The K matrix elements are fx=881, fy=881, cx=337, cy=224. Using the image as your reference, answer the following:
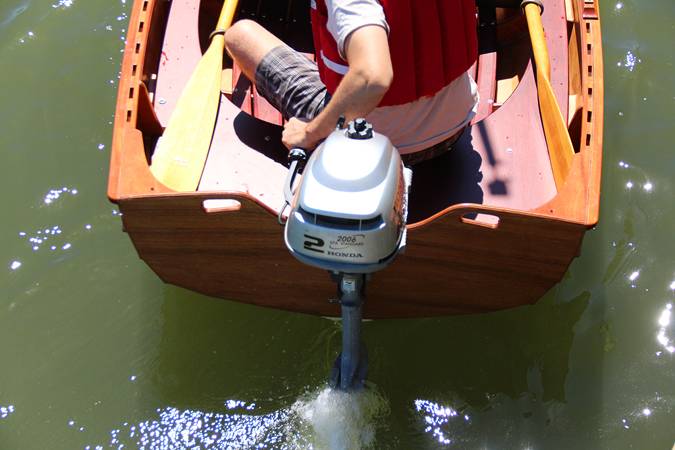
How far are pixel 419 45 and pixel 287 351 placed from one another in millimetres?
1361

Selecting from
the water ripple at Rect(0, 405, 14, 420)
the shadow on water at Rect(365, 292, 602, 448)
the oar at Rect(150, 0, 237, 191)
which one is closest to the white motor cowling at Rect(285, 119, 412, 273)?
the oar at Rect(150, 0, 237, 191)

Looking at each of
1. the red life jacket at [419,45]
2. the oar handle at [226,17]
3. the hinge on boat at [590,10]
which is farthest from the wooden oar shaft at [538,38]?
the oar handle at [226,17]

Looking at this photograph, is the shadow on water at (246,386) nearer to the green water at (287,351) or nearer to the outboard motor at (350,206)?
the green water at (287,351)

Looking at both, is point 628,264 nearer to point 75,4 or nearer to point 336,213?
point 336,213

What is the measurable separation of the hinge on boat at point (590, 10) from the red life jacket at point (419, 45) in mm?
784

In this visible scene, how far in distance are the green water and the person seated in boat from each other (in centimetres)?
88

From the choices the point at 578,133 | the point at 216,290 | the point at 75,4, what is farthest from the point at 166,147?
the point at 75,4

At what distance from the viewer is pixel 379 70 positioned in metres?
2.06

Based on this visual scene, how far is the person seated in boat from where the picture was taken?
6.88 feet

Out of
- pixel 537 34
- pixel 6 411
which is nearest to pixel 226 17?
pixel 537 34

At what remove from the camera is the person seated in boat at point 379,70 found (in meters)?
2.10

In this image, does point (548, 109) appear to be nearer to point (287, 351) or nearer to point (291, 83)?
point (291, 83)

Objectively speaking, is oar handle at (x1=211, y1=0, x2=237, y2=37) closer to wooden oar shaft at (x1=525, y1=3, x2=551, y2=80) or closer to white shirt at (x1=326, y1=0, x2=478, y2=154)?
white shirt at (x1=326, y1=0, x2=478, y2=154)

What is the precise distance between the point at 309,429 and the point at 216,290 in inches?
23.4
